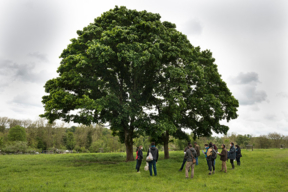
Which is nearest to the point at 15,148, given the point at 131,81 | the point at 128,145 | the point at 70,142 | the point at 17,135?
the point at 17,135

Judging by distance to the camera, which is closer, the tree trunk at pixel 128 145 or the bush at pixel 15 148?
the tree trunk at pixel 128 145

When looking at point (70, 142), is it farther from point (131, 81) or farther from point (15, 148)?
point (131, 81)

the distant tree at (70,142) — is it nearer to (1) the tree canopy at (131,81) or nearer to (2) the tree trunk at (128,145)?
(1) the tree canopy at (131,81)

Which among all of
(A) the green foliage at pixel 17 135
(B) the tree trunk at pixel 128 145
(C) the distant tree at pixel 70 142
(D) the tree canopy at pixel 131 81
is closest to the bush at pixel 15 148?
(A) the green foliage at pixel 17 135

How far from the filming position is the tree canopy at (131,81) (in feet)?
62.5

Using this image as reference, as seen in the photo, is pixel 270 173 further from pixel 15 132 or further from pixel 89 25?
pixel 15 132

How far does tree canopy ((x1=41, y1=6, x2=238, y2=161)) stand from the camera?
62.5 ft

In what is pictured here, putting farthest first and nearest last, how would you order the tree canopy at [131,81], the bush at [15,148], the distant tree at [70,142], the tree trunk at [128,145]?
the distant tree at [70,142]
the bush at [15,148]
the tree trunk at [128,145]
the tree canopy at [131,81]

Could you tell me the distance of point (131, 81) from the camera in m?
23.9

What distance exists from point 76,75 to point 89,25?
240 inches

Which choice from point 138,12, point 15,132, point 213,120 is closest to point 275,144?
point 213,120

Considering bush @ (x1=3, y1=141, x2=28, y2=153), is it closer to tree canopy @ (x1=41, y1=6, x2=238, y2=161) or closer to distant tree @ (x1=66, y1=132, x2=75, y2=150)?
distant tree @ (x1=66, y1=132, x2=75, y2=150)

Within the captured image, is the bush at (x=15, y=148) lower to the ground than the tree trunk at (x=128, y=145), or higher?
lower

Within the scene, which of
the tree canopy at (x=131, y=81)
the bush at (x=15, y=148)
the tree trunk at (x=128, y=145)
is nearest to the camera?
the tree canopy at (x=131, y=81)
